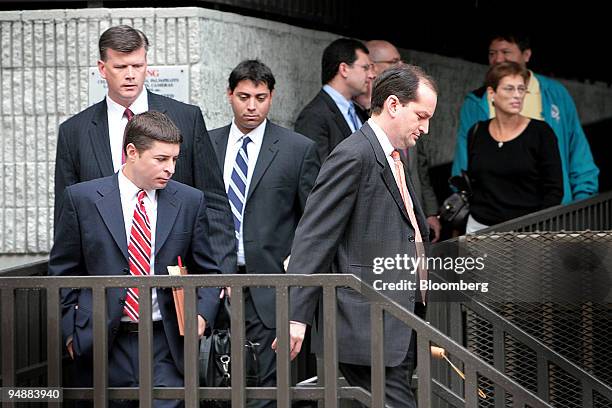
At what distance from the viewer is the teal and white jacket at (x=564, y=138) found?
32.5 ft

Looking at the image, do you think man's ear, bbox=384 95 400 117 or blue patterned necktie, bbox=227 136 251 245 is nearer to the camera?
man's ear, bbox=384 95 400 117

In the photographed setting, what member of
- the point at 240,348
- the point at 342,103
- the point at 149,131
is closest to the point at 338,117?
the point at 342,103

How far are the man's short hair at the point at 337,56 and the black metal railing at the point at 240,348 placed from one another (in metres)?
3.60

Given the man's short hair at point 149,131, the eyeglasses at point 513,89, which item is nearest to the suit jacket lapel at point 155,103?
the man's short hair at point 149,131

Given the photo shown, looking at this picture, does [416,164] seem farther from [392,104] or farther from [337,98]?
[392,104]

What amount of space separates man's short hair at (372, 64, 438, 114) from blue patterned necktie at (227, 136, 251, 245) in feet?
6.54

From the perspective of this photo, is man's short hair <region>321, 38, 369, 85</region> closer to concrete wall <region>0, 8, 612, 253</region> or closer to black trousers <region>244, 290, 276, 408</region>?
concrete wall <region>0, 8, 612, 253</region>

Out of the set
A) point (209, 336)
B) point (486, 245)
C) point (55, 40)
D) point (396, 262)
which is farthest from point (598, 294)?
point (55, 40)

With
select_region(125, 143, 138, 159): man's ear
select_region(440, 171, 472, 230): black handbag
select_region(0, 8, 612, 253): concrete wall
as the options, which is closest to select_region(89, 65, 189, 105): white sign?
select_region(0, 8, 612, 253): concrete wall

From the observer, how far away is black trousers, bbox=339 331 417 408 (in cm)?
568

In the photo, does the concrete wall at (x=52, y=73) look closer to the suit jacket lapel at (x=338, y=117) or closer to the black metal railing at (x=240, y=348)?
the suit jacket lapel at (x=338, y=117)

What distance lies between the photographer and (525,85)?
9258 millimetres

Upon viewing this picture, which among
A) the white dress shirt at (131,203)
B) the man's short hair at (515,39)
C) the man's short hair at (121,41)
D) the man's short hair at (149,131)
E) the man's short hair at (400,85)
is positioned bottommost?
the white dress shirt at (131,203)

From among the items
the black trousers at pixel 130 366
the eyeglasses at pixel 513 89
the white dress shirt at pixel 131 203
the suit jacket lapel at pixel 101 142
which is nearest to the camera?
the black trousers at pixel 130 366
